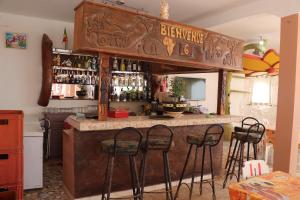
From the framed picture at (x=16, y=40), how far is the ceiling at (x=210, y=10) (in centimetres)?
44

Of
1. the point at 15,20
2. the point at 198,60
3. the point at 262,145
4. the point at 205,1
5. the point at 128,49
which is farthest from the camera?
the point at 262,145

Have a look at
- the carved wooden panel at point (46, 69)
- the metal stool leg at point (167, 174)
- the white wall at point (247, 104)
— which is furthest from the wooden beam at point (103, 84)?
the white wall at point (247, 104)

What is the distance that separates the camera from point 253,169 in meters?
2.31

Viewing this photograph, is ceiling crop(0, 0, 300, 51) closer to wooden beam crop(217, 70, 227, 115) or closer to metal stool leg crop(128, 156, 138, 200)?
wooden beam crop(217, 70, 227, 115)

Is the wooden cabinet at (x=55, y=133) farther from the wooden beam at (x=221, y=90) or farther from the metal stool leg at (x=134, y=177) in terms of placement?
the wooden beam at (x=221, y=90)

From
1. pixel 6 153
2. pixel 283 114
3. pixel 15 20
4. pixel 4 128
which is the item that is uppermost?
pixel 15 20

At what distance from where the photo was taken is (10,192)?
111 inches

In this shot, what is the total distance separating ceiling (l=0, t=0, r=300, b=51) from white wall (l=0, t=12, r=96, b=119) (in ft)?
0.73

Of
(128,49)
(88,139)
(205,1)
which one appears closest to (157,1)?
(205,1)

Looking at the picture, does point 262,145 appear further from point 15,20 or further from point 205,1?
point 15,20

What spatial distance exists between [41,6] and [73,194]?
11.3 ft

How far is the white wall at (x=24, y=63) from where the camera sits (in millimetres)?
5160

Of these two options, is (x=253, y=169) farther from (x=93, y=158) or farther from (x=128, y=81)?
(x=128, y=81)

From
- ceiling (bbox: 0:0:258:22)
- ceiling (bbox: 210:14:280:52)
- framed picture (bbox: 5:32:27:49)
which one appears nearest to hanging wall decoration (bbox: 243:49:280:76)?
ceiling (bbox: 210:14:280:52)
